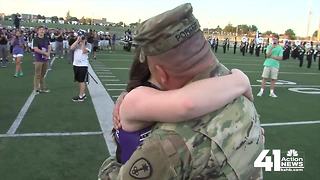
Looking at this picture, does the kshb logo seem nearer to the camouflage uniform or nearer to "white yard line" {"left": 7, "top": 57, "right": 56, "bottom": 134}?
the camouflage uniform

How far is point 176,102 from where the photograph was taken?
1.33 meters

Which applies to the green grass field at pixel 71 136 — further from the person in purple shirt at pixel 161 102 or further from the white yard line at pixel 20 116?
the person in purple shirt at pixel 161 102

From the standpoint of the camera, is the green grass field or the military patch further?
the green grass field

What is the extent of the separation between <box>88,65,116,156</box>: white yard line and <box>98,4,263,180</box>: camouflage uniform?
4.36 m

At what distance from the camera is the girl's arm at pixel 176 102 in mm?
1322

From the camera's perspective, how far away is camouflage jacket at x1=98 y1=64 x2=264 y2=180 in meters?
1.27

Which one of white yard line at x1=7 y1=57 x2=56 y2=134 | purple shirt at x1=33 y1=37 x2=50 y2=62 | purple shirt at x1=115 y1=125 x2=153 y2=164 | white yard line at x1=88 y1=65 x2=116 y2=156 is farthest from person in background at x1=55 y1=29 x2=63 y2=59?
purple shirt at x1=115 y1=125 x2=153 y2=164

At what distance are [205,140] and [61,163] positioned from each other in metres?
4.42

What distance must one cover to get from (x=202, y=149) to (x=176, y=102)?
166mm

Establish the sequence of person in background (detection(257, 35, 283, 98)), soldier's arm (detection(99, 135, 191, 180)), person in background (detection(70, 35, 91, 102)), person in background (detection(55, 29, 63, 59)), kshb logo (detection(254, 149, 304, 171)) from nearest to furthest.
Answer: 1. soldier's arm (detection(99, 135, 191, 180))
2. kshb logo (detection(254, 149, 304, 171))
3. person in background (detection(70, 35, 91, 102))
4. person in background (detection(257, 35, 283, 98))
5. person in background (detection(55, 29, 63, 59))

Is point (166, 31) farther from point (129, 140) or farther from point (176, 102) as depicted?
point (129, 140)

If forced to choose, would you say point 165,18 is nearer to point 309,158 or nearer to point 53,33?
point 309,158

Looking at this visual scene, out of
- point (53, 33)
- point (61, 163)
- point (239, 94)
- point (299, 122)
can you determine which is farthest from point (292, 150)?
point (53, 33)

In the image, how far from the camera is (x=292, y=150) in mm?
6402
